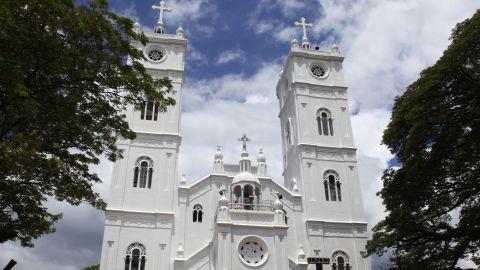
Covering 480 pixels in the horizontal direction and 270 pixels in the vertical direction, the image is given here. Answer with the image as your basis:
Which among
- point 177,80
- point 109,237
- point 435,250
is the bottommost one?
point 435,250

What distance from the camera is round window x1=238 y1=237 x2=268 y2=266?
2630 centimetres

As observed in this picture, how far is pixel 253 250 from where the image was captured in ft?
87.6

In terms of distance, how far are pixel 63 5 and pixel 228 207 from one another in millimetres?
18376

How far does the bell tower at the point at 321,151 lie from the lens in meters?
32.6

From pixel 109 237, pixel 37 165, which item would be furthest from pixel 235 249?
pixel 37 165

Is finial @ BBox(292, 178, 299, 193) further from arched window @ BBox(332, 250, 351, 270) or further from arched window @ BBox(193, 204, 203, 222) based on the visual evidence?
arched window @ BBox(193, 204, 203, 222)

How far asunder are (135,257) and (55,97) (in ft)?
67.9

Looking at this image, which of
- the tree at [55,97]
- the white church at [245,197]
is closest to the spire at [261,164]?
the white church at [245,197]

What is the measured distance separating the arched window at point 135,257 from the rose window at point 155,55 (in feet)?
52.4

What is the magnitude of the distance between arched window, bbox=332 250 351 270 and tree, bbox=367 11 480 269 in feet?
38.7

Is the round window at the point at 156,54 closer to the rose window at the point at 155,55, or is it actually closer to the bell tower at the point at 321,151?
the rose window at the point at 155,55

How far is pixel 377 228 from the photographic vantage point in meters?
21.3

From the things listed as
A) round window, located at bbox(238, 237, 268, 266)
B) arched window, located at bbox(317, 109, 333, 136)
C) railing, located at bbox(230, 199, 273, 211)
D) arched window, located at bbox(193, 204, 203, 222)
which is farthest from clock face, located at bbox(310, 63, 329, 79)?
round window, located at bbox(238, 237, 268, 266)

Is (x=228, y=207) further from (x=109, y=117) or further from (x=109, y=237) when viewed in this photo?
(x=109, y=117)
